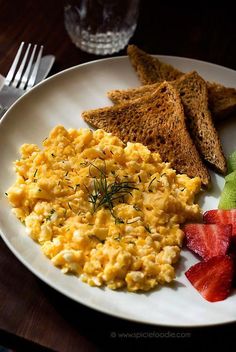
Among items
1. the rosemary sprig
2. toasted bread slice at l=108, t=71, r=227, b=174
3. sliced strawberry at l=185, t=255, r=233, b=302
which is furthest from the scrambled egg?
toasted bread slice at l=108, t=71, r=227, b=174

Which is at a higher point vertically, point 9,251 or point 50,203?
point 50,203

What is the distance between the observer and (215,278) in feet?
6.36

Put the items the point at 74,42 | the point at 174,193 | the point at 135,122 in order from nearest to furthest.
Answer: the point at 174,193, the point at 135,122, the point at 74,42

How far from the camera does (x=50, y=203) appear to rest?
6.63 feet

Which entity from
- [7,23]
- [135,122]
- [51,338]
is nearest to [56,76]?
[135,122]

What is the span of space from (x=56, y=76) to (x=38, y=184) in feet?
2.45

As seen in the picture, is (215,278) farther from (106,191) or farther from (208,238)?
(106,191)

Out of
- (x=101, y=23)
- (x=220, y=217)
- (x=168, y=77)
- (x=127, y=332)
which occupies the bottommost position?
(x=127, y=332)

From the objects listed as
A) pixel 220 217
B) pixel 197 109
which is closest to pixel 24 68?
pixel 197 109

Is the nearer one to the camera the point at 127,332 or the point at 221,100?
the point at 127,332

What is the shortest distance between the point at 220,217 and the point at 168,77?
0.87 metres

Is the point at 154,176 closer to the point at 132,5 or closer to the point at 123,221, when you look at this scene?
the point at 123,221

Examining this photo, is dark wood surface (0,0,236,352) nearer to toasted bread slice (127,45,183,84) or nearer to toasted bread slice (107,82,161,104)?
toasted bread slice (127,45,183,84)

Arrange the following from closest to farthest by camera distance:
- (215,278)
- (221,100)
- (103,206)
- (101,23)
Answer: (215,278), (103,206), (221,100), (101,23)
